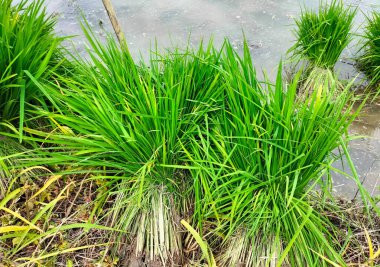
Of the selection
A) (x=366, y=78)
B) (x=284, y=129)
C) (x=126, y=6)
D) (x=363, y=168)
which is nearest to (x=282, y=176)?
(x=284, y=129)

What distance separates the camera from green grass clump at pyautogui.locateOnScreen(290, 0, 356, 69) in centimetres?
267

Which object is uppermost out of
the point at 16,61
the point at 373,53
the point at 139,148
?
the point at 16,61

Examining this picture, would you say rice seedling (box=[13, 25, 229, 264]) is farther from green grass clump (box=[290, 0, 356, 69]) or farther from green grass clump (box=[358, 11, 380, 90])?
green grass clump (box=[358, 11, 380, 90])

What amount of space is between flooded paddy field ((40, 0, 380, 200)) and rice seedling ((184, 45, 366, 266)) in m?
1.63

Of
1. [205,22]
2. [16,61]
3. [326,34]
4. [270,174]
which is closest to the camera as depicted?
[270,174]

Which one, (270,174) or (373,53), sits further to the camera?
(373,53)

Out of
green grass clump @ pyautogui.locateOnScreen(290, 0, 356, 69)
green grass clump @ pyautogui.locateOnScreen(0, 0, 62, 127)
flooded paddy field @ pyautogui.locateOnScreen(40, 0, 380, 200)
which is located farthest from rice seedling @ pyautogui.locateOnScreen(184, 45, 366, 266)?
flooded paddy field @ pyautogui.locateOnScreen(40, 0, 380, 200)

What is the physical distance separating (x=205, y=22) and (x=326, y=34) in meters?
1.28

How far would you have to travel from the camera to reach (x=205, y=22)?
354cm

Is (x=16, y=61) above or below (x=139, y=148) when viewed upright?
above

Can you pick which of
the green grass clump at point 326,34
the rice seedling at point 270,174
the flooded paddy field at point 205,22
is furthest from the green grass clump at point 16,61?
the green grass clump at point 326,34

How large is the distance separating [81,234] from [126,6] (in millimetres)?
3022

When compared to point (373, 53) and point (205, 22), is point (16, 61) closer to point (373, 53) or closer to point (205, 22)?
point (205, 22)

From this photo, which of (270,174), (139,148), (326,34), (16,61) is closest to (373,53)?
(326,34)
